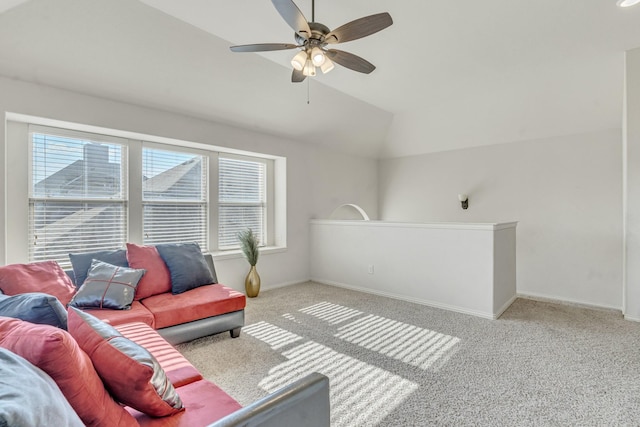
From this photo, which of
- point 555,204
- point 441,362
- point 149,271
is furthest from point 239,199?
point 555,204

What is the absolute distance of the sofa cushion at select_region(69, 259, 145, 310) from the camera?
8.39 ft

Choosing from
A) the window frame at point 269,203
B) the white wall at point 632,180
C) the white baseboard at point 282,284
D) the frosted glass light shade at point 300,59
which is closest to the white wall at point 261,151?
the white baseboard at point 282,284

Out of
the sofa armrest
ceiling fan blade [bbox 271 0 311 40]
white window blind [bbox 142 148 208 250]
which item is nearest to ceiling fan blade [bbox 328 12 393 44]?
ceiling fan blade [bbox 271 0 311 40]

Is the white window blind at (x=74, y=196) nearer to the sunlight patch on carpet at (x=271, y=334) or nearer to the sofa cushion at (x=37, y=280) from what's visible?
the sofa cushion at (x=37, y=280)

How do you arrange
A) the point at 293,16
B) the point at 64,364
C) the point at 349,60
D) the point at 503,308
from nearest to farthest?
the point at 64,364 → the point at 293,16 → the point at 349,60 → the point at 503,308

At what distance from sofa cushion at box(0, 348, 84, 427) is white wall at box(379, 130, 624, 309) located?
5.69 m

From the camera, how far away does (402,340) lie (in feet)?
9.96

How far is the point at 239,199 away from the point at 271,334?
238cm

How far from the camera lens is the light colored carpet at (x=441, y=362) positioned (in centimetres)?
198

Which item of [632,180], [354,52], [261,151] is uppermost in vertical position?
[354,52]

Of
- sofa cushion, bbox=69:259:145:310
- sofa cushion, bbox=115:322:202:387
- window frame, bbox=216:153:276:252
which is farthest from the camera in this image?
window frame, bbox=216:153:276:252

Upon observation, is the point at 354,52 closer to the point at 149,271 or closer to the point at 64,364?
the point at 149,271

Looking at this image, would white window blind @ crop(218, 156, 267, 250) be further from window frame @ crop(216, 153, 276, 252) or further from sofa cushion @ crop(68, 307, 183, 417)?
sofa cushion @ crop(68, 307, 183, 417)

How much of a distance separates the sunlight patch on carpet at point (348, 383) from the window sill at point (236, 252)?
6.44ft
